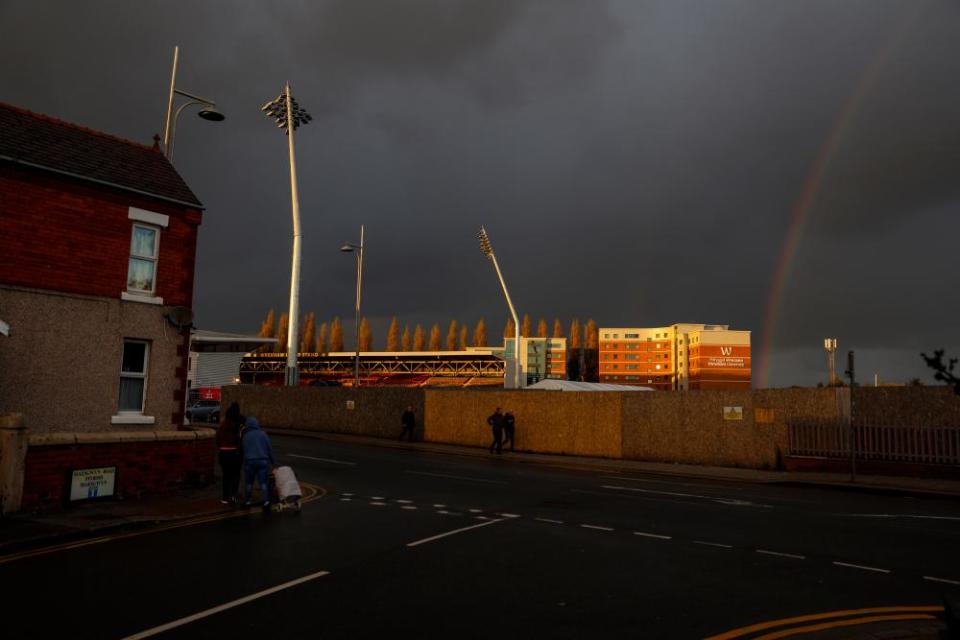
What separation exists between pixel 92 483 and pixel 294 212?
34.4 m

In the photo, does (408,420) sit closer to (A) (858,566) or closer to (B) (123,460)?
(B) (123,460)

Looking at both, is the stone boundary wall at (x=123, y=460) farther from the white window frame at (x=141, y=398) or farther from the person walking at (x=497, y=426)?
the person walking at (x=497, y=426)

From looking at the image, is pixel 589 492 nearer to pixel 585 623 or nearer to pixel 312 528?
Result: pixel 312 528

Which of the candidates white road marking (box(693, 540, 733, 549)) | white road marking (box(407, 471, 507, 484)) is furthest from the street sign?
white road marking (box(693, 540, 733, 549))

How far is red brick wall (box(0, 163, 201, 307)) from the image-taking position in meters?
13.9

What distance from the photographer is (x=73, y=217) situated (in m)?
14.8

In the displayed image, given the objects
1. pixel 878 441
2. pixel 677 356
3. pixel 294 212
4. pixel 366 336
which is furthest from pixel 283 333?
pixel 878 441

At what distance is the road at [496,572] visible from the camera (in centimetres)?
652

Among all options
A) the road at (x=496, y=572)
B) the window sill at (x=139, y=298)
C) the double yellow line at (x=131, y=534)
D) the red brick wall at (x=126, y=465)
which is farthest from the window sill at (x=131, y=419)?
the road at (x=496, y=572)

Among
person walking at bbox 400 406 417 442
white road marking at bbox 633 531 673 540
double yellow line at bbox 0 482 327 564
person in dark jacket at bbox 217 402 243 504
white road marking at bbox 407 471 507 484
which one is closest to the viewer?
double yellow line at bbox 0 482 327 564

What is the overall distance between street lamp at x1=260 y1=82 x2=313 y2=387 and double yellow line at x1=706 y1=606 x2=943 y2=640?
3722cm

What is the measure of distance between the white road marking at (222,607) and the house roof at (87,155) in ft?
37.3

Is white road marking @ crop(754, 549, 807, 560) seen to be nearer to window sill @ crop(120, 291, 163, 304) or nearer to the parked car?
window sill @ crop(120, 291, 163, 304)

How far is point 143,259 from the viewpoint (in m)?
16.1
